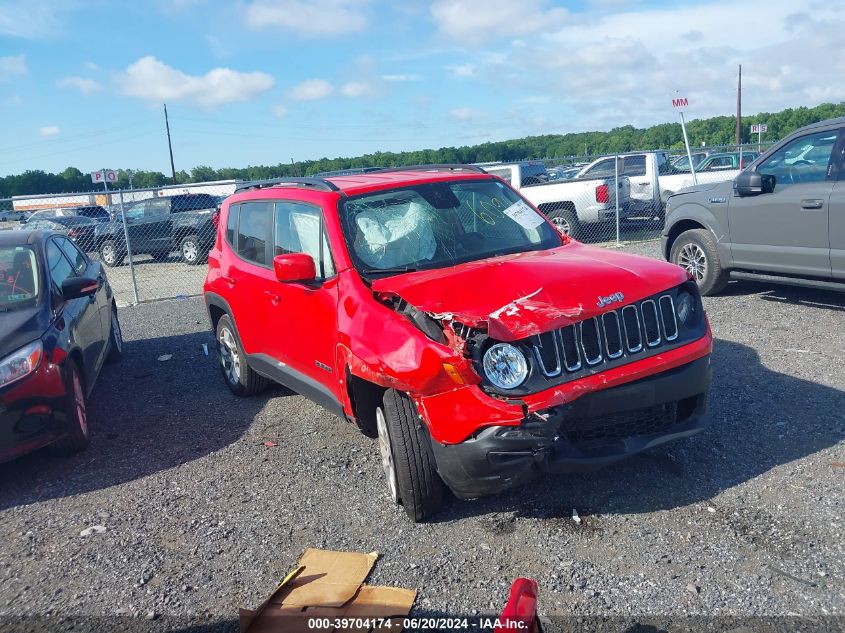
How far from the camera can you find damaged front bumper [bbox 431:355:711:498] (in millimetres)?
3402

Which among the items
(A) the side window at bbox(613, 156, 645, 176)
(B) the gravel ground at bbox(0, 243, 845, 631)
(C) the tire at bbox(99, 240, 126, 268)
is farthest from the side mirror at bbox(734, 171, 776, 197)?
(C) the tire at bbox(99, 240, 126, 268)

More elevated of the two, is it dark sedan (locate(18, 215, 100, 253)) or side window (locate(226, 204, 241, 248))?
side window (locate(226, 204, 241, 248))

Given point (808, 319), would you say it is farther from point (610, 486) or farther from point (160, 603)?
point (160, 603)

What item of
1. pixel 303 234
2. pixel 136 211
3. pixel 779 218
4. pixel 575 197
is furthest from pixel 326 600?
pixel 136 211

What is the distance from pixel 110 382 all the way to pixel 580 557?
5.47 meters

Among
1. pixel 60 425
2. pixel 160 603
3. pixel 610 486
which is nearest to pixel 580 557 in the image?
pixel 610 486

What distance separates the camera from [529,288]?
3709mm

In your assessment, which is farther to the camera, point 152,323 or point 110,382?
point 152,323

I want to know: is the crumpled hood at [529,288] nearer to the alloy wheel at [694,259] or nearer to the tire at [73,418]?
the tire at [73,418]

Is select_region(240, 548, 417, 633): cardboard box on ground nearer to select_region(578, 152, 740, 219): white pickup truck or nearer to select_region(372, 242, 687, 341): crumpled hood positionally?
select_region(372, 242, 687, 341): crumpled hood

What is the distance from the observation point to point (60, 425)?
195 inches

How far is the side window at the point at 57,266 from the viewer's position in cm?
586

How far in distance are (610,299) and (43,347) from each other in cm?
373

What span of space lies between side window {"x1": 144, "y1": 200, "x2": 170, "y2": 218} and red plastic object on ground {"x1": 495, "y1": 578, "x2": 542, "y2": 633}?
1671 cm
